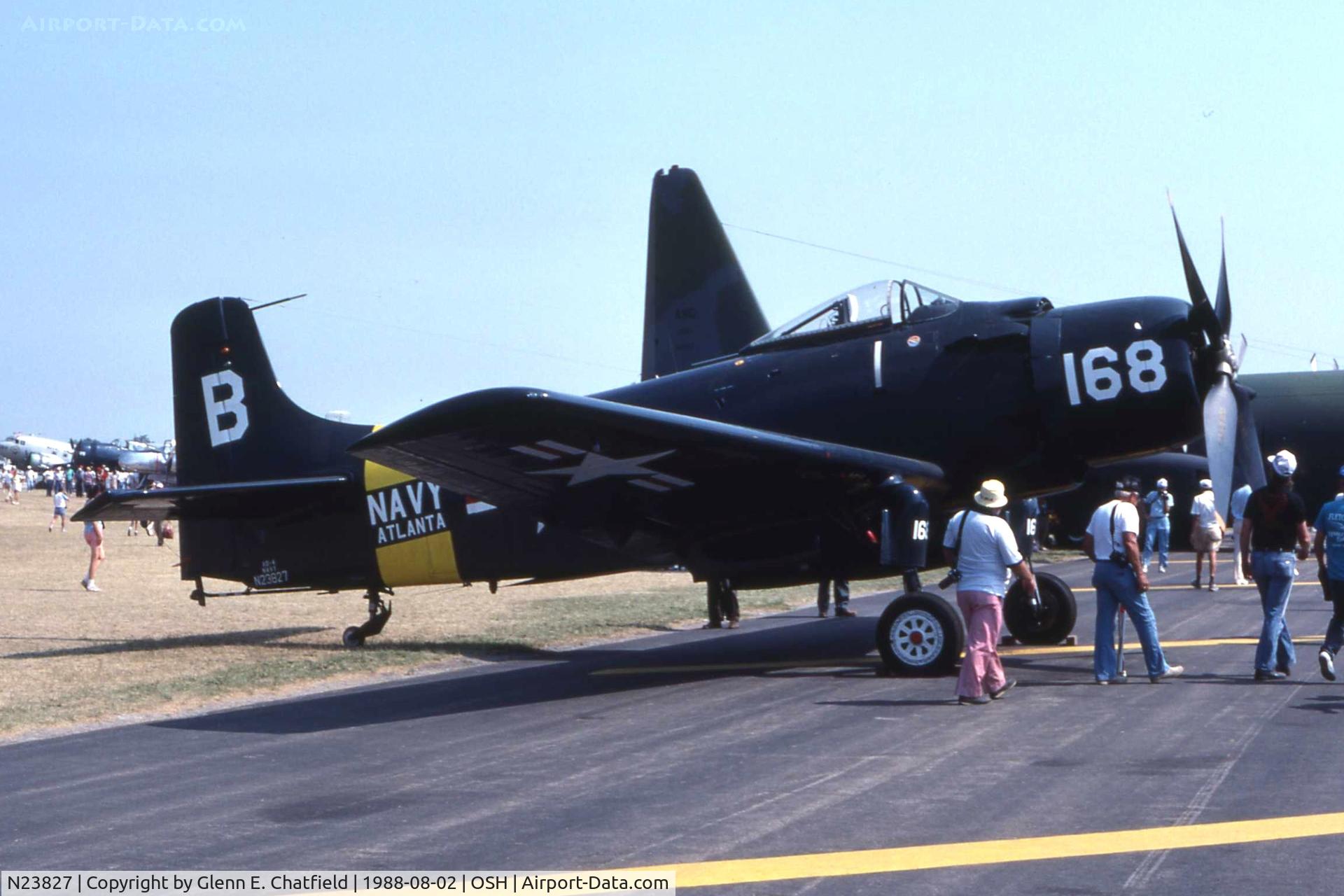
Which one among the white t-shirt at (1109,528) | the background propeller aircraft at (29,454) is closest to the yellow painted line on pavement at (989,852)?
the white t-shirt at (1109,528)

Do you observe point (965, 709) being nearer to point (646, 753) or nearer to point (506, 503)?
point (646, 753)

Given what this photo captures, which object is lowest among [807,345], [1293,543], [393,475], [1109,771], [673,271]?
[1109,771]

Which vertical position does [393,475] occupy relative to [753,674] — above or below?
above

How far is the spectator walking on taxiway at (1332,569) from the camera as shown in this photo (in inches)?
401

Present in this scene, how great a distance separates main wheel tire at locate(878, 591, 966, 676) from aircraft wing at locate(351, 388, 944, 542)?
1035mm

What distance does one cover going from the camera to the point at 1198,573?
2159 cm

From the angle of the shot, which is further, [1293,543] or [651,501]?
[651,501]

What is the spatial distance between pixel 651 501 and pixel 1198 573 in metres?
13.1

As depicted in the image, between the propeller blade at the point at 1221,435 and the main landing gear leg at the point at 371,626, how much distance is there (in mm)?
9015

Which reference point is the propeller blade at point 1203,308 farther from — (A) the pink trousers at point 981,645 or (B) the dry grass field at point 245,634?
(B) the dry grass field at point 245,634

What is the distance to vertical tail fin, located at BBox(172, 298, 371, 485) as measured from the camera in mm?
15594

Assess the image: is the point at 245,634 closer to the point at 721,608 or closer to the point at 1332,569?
the point at 721,608

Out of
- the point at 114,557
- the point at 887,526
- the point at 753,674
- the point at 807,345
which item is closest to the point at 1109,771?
the point at 887,526

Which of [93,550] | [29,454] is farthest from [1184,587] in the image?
[29,454]
